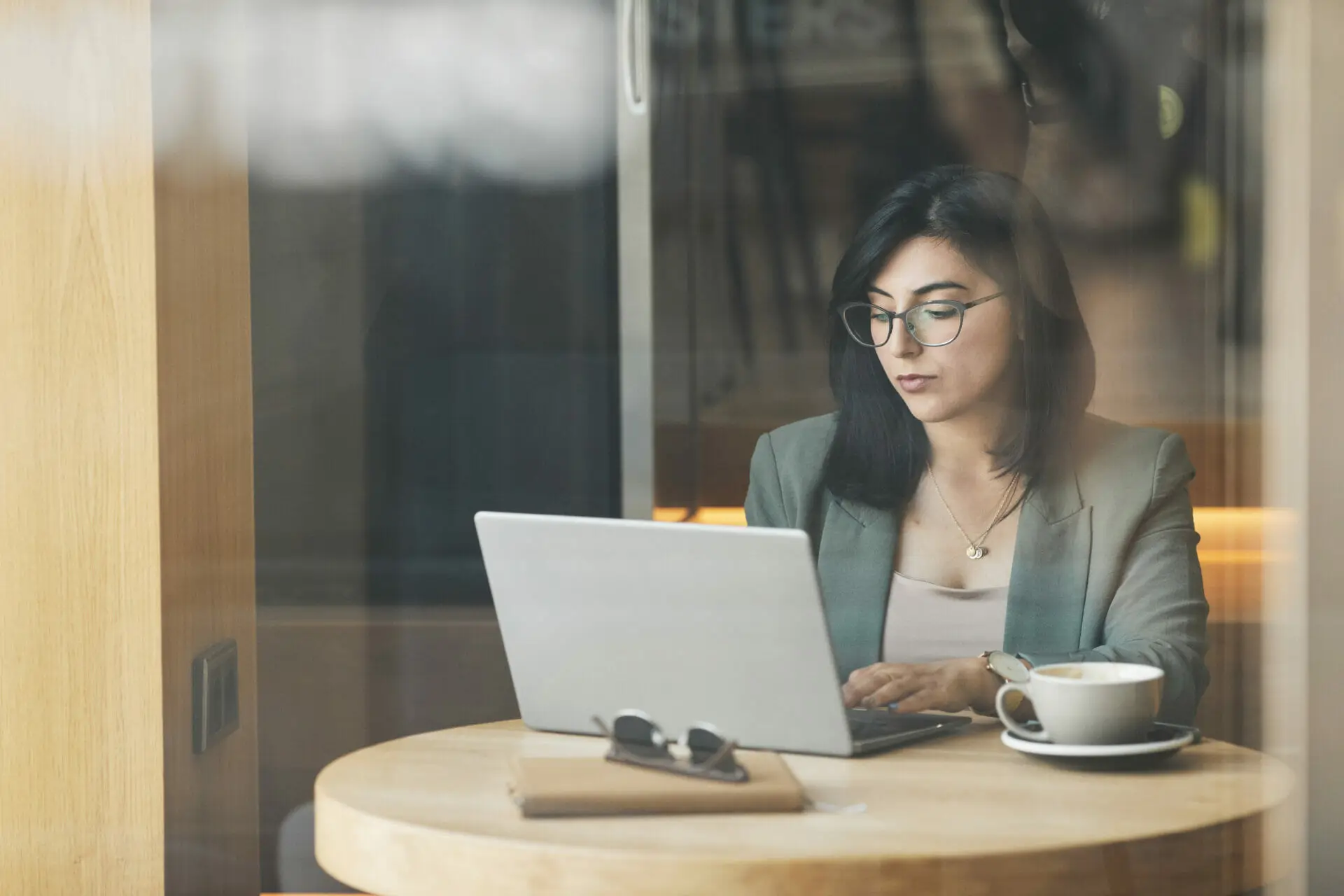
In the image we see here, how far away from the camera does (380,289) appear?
5.09 ft

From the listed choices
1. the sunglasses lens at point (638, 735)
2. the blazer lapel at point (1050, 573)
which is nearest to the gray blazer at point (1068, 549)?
the blazer lapel at point (1050, 573)

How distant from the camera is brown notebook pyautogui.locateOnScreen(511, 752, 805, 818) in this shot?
3.08ft

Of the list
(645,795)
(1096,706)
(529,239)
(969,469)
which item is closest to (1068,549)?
(969,469)

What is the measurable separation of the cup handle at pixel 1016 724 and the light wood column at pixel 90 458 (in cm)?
85

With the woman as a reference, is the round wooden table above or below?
below

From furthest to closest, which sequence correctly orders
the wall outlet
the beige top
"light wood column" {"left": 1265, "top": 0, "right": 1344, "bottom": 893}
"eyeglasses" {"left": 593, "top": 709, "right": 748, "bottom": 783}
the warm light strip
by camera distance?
the beige top → the wall outlet → the warm light strip → "light wood column" {"left": 1265, "top": 0, "right": 1344, "bottom": 893} → "eyeglasses" {"left": 593, "top": 709, "right": 748, "bottom": 783}

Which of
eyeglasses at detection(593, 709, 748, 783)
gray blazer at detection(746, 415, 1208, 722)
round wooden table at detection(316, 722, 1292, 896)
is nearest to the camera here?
round wooden table at detection(316, 722, 1292, 896)

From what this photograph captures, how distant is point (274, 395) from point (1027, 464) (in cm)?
94

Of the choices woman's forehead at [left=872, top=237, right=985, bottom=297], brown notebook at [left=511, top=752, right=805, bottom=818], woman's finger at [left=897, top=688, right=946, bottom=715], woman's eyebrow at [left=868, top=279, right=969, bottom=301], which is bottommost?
woman's finger at [left=897, top=688, right=946, bottom=715]

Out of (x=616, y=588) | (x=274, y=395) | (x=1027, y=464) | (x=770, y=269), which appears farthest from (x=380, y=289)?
(x=1027, y=464)

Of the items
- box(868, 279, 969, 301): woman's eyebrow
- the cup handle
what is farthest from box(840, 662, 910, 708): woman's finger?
box(868, 279, 969, 301): woman's eyebrow

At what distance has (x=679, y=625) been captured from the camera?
42.4 inches

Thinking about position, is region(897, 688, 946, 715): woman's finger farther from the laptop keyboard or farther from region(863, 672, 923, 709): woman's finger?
the laptop keyboard

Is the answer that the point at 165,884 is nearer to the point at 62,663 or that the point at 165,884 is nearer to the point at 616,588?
the point at 62,663
